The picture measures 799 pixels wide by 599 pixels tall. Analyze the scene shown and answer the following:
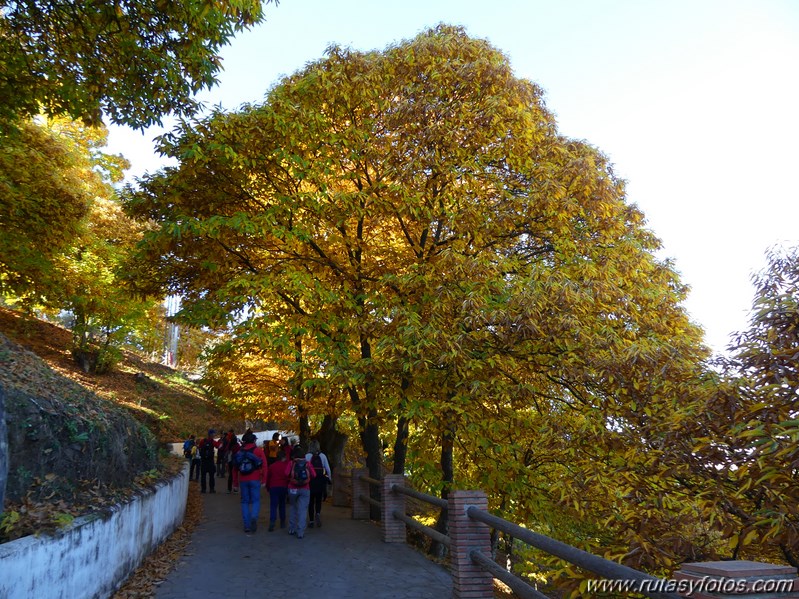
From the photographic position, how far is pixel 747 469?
450 centimetres

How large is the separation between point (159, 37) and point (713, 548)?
1046cm

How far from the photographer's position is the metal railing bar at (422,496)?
26.0 feet

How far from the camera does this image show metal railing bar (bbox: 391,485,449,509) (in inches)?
312

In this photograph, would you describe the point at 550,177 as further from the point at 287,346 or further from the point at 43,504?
the point at 43,504

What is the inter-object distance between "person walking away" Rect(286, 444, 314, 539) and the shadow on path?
253mm

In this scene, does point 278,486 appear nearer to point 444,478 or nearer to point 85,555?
point 444,478

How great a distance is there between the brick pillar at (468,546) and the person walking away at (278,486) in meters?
5.38

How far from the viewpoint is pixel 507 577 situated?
5.76 metres

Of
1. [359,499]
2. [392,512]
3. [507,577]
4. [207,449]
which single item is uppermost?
[207,449]

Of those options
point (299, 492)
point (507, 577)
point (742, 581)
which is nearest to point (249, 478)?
point (299, 492)

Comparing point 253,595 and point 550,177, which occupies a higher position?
point 550,177

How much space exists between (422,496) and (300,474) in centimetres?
298

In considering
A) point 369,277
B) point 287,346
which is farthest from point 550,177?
point 287,346

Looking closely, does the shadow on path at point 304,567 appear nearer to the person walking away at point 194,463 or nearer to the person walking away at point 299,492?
the person walking away at point 299,492
